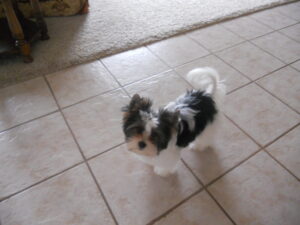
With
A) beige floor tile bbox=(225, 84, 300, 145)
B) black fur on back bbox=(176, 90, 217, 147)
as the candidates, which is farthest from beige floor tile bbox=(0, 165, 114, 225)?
beige floor tile bbox=(225, 84, 300, 145)

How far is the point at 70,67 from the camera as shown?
185 centimetres

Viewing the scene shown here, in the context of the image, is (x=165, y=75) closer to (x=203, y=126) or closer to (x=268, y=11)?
(x=203, y=126)

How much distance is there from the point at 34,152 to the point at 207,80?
3.46 feet

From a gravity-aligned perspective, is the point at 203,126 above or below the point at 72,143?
above

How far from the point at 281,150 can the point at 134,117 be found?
1019 millimetres

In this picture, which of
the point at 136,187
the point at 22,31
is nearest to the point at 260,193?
the point at 136,187

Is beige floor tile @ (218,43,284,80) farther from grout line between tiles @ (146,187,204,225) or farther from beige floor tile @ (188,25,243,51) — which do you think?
grout line between tiles @ (146,187,204,225)

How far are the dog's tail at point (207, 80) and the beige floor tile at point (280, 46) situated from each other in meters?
1.25

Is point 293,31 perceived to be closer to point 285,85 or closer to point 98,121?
point 285,85

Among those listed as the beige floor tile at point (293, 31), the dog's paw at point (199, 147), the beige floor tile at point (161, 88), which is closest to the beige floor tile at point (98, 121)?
the beige floor tile at point (161, 88)

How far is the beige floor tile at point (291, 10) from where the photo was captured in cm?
261

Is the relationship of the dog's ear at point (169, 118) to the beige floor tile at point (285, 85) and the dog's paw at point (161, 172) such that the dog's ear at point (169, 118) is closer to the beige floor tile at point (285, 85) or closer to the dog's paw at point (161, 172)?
the dog's paw at point (161, 172)

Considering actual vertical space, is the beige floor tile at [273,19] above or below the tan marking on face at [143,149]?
below

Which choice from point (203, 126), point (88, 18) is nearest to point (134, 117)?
point (203, 126)
